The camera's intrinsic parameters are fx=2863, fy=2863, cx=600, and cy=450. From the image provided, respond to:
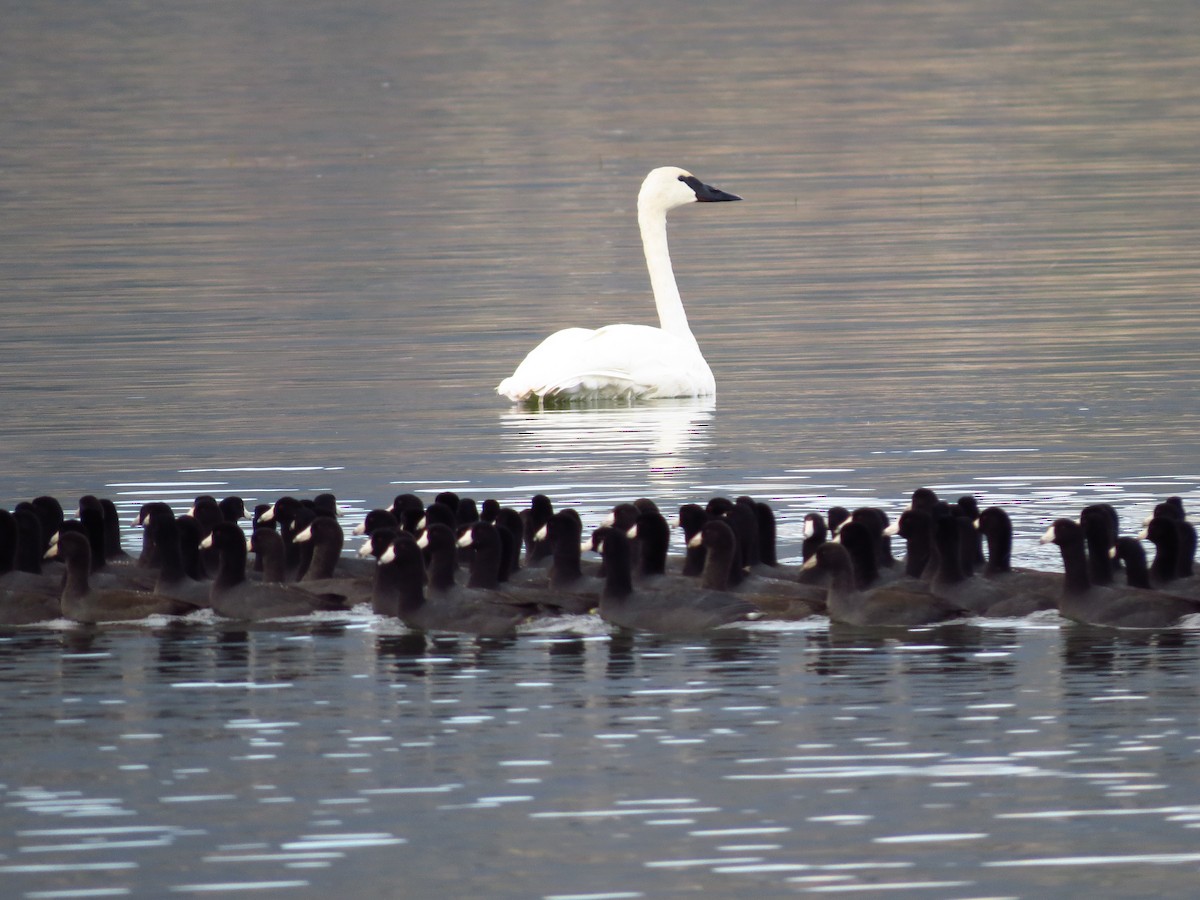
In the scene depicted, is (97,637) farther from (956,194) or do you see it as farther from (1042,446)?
(956,194)

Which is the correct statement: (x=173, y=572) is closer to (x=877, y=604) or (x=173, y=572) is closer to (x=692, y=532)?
(x=692, y=532)

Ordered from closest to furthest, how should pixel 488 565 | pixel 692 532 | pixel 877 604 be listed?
pixel 877 604 → pixel 488 565 → pixel 692 532

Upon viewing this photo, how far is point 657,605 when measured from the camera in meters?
15.1

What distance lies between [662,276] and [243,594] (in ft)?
36.2

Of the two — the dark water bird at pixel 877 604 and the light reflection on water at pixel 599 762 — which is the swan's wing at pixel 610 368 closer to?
the light reflection on water at pixel 599 762

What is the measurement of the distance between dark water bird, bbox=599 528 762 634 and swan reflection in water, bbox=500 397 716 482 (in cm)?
439

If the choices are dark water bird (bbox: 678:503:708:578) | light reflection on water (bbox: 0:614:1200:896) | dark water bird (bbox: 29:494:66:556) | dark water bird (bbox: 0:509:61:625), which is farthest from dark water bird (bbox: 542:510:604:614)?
dark water bird (bbox: 29:494:66:556)

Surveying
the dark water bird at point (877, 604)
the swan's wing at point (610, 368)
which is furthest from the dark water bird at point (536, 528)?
the swan's wing at point (610, 368)

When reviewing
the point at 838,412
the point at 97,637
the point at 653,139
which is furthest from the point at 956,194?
the point at 97,637

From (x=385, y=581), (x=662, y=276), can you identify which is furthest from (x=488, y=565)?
(x=662, y=276)

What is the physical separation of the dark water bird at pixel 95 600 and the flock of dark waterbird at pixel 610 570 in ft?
0.03

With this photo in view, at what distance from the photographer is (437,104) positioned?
63.6 m

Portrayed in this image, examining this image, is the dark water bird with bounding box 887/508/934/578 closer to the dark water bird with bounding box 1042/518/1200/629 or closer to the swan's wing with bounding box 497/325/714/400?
the dark water bird with bounding box 1042/518/1200/629

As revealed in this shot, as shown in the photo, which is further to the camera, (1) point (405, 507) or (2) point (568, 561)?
(1) point (405, 507)
